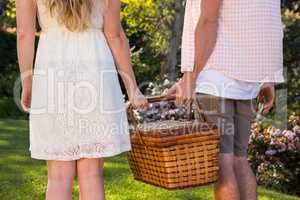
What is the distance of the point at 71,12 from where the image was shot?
2.67m

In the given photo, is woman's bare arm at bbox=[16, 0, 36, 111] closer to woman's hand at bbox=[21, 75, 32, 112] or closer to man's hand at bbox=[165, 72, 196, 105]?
woman's hand at bbox=[21, 75, 32, 112]

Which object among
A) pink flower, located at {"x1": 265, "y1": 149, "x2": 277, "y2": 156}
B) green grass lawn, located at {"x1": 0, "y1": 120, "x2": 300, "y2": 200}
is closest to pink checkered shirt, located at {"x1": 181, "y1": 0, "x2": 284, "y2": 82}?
green grass lawn, located at {"x1": 0, "y1": 120, "x2": 300, "y2": 200}

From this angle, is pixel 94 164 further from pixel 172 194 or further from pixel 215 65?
pixel 172 194

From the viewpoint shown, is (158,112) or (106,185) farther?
(158,112)

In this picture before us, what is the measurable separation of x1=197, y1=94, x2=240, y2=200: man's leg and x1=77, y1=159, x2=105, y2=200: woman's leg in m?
0.59

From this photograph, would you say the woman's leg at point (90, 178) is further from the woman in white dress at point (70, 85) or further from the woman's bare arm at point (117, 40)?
the woman's bare arm at point (117, 40)

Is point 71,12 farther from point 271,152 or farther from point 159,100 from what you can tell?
point 271,152

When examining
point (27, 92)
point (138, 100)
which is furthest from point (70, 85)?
point (138, 100)

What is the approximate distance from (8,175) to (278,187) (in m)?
2.43

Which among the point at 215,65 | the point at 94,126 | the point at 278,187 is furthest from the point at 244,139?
the point at 278,187

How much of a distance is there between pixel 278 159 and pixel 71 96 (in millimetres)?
3576

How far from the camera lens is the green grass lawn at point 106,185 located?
4.36 metres

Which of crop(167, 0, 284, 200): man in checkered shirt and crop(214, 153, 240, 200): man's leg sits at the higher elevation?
crop(167, 0, 284, 200): man in checkered shirt

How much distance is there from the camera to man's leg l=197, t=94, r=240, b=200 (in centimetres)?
300
